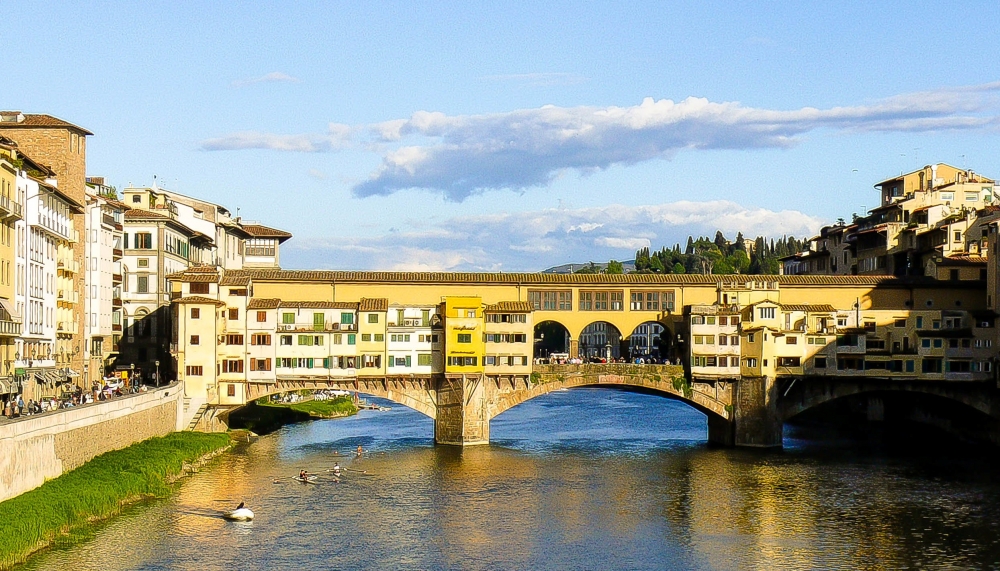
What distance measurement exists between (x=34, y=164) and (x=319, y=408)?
145 feet

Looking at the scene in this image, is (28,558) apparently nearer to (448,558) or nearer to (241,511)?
(241,511)

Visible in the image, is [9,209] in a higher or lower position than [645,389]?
higher

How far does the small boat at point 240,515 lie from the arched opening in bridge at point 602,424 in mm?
26819

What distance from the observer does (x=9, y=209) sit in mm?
53688

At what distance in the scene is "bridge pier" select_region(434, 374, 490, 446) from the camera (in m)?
73.4

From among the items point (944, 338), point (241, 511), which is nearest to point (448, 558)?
point (241, 511)

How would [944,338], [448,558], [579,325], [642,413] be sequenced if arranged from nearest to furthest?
[448,558]
[944,338]
[579,325]
[642,413]

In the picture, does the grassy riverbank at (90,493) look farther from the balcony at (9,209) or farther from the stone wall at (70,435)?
the balcony at (9,209)

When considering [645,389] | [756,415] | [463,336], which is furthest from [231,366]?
[756,415]

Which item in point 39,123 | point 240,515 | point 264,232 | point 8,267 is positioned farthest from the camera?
point 264,232

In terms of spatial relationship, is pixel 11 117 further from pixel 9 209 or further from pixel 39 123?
pixel 9 209

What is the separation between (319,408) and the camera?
102062 mm

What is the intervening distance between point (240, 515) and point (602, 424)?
1787 inches

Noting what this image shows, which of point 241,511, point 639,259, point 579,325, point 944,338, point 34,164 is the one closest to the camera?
point 241,511
